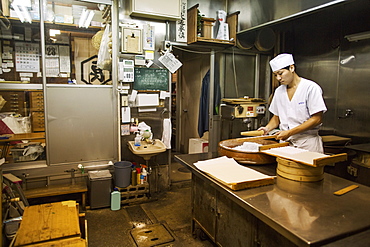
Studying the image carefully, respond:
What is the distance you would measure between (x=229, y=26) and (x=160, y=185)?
271 cm

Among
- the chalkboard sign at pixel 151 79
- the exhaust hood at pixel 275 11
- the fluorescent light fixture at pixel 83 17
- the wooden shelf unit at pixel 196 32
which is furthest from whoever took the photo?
the wooden shelf unit at pixel 196 32

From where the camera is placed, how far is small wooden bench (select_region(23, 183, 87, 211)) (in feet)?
10.4

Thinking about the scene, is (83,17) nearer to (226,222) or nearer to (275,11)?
(275,11)

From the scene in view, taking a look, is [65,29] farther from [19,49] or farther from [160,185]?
[160,185]

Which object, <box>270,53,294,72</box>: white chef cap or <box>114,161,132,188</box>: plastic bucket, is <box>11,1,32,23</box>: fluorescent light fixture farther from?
<box>270,53,294,72</box>: white chef cap

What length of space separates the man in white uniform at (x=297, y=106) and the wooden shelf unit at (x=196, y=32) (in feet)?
4.90

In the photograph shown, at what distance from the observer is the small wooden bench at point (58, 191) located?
316 cm

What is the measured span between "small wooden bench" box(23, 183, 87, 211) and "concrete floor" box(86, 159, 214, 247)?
253 millimetres

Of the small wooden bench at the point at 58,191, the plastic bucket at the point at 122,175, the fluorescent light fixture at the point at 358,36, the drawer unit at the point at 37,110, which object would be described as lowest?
the small wooden bench at the point at 58,191

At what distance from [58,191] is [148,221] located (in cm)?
117

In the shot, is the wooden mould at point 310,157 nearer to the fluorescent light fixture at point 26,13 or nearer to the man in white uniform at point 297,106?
the man in white uniform at point 297,106

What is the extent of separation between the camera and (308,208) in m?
1.44

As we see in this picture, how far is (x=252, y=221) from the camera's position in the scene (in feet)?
5.80

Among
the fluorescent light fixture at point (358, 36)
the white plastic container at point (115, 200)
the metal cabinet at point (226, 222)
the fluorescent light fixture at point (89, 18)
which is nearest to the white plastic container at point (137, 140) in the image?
the white plastic container at point (115, 200)
